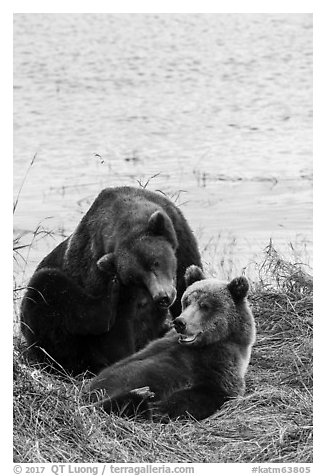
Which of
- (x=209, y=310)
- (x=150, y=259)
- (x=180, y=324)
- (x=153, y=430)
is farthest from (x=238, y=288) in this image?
(x=153, y=430)

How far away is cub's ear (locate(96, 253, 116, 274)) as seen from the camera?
20.9 feet

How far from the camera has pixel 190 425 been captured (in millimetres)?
5895

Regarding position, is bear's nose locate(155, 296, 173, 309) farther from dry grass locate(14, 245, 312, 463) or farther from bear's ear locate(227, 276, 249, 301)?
dry grass locate(14, 245, 312, 463)

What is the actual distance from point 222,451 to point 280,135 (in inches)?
256

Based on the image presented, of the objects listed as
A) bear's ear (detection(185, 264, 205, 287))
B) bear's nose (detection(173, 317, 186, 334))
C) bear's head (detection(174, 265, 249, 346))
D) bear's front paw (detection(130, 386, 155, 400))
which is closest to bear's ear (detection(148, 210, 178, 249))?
bear's ear (detection(185, 264, 205, 287))

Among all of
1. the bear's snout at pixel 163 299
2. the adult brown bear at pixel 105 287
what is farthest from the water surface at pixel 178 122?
the bear's snout at pixel 163 299

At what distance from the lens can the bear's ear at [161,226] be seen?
20.6 feet

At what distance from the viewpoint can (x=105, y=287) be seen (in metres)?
6.55

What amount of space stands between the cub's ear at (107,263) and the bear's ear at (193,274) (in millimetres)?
473

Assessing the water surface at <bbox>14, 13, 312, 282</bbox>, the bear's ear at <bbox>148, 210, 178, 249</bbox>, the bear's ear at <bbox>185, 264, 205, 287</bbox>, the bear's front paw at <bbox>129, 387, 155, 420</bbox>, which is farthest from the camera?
the water surface at <bbox>14, 13, 312, 282</bbox>

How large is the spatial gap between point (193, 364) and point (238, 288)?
545mm

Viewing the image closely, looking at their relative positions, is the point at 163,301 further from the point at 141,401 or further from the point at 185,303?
the point at 141,401

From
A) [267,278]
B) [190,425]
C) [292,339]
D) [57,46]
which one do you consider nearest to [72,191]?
[267,278]

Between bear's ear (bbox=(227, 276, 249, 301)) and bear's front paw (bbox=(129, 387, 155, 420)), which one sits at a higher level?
bear's ear (bbox=(227, 276, 249, 301))
